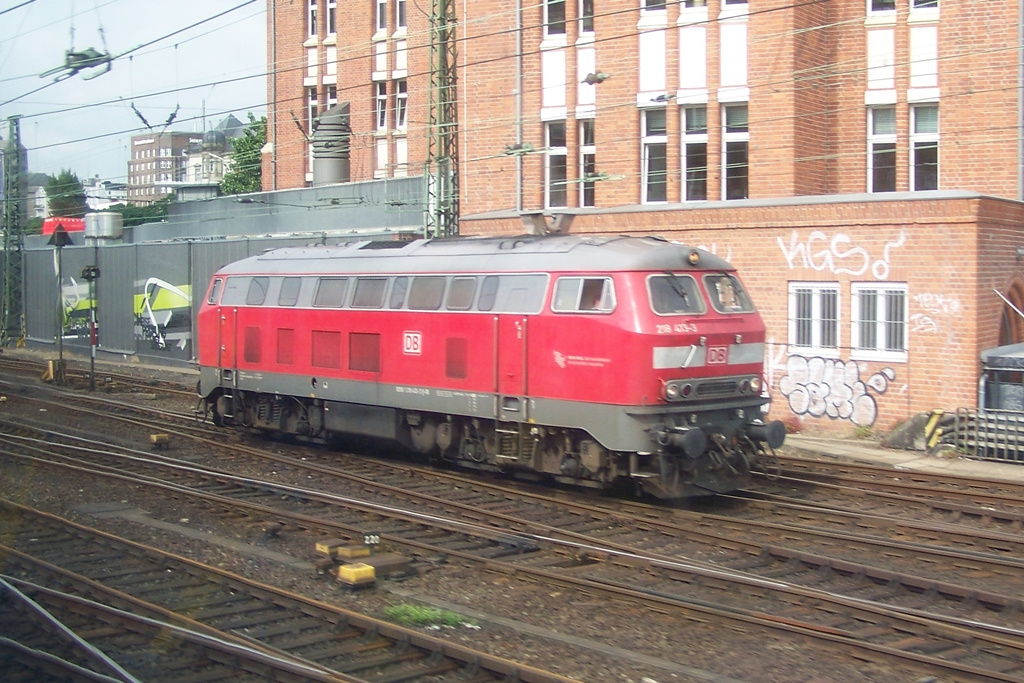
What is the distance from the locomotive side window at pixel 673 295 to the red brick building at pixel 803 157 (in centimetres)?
629

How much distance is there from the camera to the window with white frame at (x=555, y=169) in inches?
915

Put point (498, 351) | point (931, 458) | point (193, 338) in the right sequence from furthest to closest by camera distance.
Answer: point (193, 338), point (931, 458), point (498, 351)

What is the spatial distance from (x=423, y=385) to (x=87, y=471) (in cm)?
503

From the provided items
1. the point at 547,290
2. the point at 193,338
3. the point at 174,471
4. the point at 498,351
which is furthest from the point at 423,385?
the point at 193,338

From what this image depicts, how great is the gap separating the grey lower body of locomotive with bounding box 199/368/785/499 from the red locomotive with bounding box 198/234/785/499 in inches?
0.9

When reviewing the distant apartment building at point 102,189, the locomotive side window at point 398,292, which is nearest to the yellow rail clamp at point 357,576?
the locomotive side window at point 398,292

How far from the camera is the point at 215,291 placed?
18.9 m

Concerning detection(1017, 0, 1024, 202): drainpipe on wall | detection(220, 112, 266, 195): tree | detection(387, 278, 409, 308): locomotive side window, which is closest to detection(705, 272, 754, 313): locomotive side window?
detection(387, 278, 409, 308): locomotive side window

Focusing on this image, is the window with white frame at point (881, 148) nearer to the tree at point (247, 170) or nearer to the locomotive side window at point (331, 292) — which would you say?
the locomotive side window at point (331, 292)

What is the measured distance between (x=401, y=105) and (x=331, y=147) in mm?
2508

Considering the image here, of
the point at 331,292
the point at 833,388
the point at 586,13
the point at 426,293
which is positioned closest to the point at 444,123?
the point at 586,13

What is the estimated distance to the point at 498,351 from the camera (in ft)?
44.6

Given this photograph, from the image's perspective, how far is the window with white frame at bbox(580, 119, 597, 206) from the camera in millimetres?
22672

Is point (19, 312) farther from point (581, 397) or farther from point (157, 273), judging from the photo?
point (581, 397)
